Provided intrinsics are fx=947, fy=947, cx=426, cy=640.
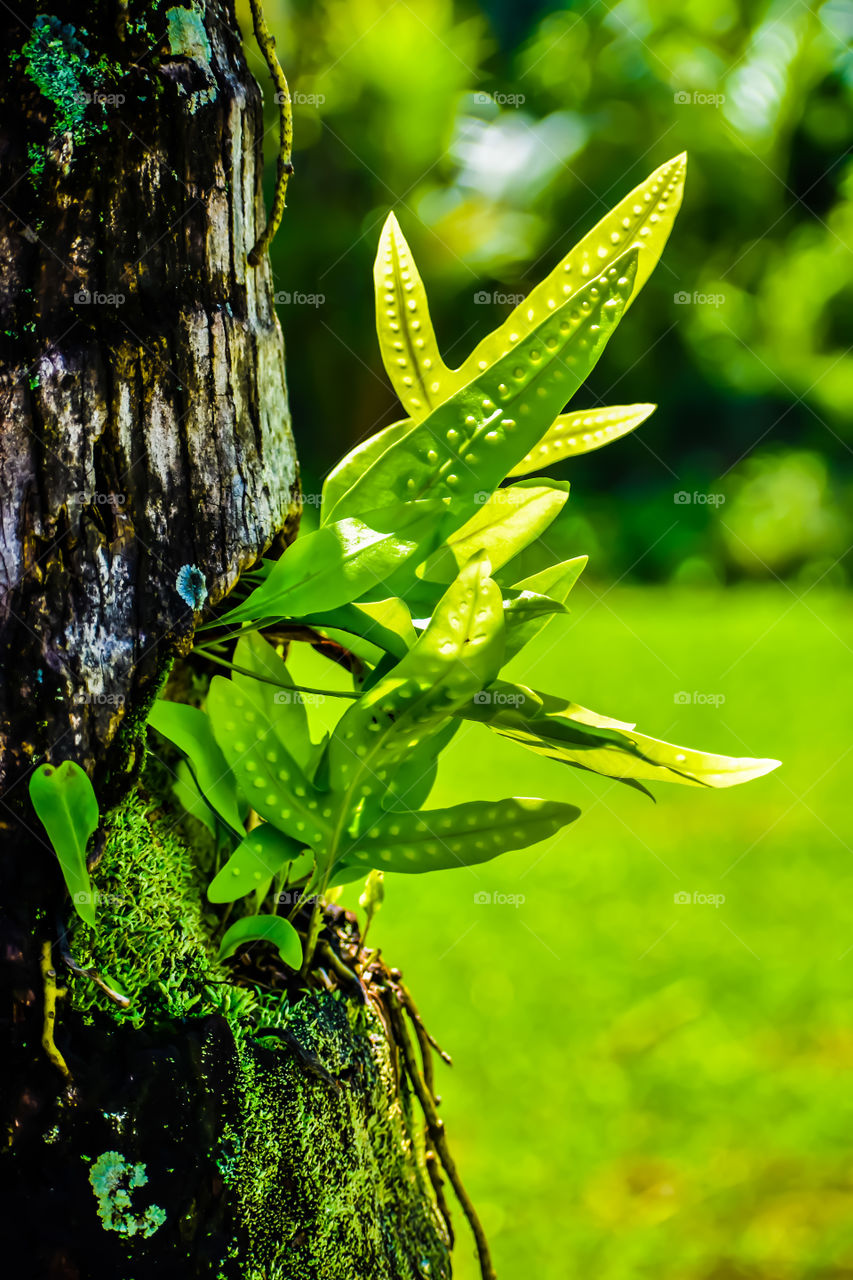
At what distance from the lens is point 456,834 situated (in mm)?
540

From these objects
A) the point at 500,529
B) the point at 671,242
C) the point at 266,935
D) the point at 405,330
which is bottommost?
the point at 266,935

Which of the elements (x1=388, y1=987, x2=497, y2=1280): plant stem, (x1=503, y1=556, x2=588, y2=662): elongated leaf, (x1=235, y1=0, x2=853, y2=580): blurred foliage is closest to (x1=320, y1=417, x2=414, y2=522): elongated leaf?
(x1=503, y1=556, x2=588, y2=662): elongated leaf

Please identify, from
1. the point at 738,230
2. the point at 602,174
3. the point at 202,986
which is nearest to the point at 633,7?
the point at 602,174

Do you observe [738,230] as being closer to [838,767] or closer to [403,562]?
[838,767]

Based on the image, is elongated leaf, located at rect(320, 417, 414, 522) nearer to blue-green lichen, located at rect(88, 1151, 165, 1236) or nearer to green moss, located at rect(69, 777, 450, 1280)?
green moss, located at rect(69, 777, 450, 1280)

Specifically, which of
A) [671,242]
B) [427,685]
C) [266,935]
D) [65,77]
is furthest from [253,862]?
[671,242]

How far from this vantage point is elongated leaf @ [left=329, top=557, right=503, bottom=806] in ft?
1.55

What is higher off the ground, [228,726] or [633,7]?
[633,7]

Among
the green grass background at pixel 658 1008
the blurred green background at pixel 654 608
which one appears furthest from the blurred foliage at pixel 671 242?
the green grass background at pixel 658 1008

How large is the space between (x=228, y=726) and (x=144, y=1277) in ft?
0.88

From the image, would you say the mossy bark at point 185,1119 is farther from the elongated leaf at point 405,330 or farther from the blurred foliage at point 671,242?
the blurred foliage at point 671,242

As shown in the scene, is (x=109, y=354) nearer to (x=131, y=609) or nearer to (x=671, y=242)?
(x=131, y=609)

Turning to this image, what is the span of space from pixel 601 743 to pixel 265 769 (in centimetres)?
19

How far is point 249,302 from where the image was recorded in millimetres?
548
